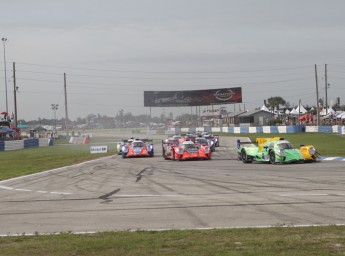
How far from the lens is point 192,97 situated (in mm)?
99938

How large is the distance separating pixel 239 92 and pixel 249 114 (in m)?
9.75

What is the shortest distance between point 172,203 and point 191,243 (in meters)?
4.58

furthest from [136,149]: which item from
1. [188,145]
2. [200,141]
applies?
[188,145]

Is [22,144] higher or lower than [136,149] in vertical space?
lower

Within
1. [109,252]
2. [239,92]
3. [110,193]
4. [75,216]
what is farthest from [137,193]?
[239,92]

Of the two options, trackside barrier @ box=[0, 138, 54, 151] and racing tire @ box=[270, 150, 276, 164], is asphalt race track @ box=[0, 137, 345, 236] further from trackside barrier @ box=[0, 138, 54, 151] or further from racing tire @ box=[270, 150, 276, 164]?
trackside barrier @ box=[0, 138, 54, 151]

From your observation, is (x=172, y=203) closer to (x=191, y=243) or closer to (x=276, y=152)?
(x=191, y=243)

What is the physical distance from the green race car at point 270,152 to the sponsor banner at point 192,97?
7166 centimetres

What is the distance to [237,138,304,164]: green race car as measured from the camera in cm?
2472

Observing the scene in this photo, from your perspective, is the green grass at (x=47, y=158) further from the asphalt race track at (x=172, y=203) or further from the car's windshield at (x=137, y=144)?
the asphalt race track at (x=172, y=203)

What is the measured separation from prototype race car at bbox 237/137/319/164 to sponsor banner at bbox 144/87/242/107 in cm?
7220

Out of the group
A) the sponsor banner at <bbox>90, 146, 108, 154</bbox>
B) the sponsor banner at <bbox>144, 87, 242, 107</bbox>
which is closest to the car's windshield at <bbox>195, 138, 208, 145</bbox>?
the sponsor banner at <bbox>90, 146, 108, 154</bbox>

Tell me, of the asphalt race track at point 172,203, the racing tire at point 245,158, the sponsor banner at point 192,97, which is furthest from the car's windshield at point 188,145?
the sponsor banner at point 192,97

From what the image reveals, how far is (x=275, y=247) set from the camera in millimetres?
6570
